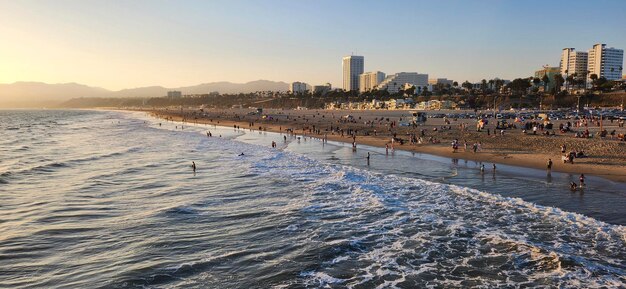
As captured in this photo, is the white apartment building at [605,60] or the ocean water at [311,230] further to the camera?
the white apartment building at [605,60]

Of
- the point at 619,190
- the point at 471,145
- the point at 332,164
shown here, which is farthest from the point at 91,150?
the point at 619,190

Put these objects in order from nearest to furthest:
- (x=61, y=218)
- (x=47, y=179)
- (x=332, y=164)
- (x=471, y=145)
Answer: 1. (x=61, y=218)
2. (x=47, y=179)
3. (x=332, y=164)
4. (x=471, y=145)

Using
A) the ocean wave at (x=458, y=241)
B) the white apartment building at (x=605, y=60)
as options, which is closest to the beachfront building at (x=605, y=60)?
the white apartment building at (x=605, y=60)

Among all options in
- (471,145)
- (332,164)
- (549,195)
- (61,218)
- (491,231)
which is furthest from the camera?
(471,145)

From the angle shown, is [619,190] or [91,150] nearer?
A: [619,190]

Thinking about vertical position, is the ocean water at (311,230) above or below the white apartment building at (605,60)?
below

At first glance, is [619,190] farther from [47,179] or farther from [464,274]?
[47,179]

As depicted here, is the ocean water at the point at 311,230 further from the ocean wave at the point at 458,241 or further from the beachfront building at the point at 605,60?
the beachfront building at the point at 605,60
